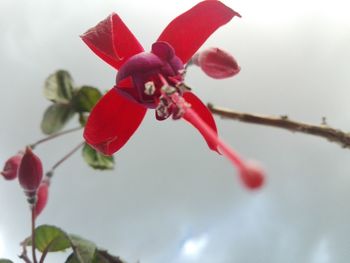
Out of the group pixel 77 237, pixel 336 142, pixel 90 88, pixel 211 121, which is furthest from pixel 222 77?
pixel 90 88

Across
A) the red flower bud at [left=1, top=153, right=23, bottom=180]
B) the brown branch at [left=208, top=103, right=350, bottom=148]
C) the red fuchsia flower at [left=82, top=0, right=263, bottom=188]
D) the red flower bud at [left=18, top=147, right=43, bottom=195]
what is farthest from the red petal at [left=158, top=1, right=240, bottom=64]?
the red flower bud at [left=1, top=153, right=23, bottom=180]

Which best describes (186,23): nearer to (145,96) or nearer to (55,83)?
(145,96)

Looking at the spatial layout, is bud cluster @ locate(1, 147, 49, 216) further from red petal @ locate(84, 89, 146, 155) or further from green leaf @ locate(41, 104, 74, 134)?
green leaf @ locate(41, 104, 74, 134)

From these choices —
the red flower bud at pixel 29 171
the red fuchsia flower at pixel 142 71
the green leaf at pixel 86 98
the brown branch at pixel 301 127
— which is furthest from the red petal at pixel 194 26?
the green leaf at pixel 86 98

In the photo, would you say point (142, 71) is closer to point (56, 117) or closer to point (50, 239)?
point (50, 239)

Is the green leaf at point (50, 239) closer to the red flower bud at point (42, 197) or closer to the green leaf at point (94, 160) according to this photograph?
the red flower bud at point (42, 197)

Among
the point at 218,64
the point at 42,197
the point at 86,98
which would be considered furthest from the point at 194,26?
the point at 86,98
